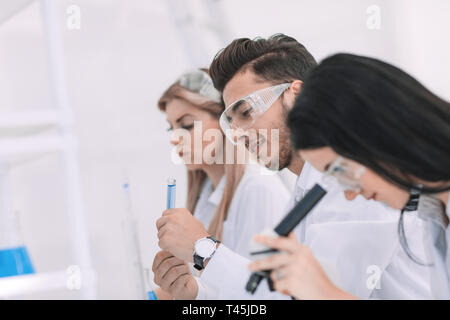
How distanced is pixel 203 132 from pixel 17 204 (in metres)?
0.66

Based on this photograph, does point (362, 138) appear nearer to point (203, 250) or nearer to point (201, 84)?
point (203, 250)

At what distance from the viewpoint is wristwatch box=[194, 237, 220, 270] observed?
812 millimetres

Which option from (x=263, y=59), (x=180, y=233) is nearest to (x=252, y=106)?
(x=263, y=59)

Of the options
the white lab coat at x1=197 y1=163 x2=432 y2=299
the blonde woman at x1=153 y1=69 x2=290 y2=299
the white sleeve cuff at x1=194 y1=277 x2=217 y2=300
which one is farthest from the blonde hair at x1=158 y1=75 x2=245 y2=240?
the white lab coat at x1=197 y1=163 x2=432 y2=299

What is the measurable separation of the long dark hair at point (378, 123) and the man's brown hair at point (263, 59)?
349 millimetres

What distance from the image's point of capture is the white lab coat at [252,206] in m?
1.10

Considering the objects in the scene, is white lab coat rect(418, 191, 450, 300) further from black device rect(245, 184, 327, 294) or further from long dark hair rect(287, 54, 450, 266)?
black device rect(245, 184, 327, 294)

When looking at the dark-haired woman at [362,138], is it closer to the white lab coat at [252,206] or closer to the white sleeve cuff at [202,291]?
the white sleeve cuff at [202,291]

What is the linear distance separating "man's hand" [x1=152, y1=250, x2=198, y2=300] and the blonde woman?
0.51 ft

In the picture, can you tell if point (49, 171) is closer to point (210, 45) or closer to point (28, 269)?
point (28, 269)

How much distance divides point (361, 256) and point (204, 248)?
248mm

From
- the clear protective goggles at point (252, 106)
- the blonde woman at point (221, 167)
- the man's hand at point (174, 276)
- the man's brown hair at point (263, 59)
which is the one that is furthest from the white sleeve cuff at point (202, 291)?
the man's brown hair at point (263, 59)

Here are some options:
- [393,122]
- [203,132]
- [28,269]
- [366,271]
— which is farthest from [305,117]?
[28,269]

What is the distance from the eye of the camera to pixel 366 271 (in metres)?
0.77
